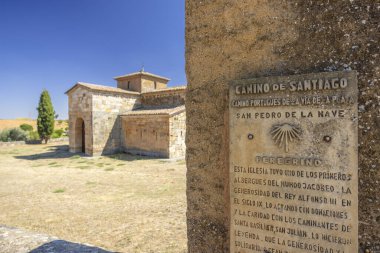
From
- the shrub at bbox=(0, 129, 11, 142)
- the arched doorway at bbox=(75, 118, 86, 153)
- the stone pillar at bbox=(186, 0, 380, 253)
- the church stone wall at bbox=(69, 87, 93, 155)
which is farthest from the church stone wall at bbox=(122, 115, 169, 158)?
the shrub at bbox=(0, 129, 11, 142)

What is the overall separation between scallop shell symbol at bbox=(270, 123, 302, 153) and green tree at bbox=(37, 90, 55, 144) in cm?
2894

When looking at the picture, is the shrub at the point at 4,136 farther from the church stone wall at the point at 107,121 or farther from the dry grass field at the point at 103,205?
the dry grass field at the point at 103,205

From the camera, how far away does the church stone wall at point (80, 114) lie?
17922 mm

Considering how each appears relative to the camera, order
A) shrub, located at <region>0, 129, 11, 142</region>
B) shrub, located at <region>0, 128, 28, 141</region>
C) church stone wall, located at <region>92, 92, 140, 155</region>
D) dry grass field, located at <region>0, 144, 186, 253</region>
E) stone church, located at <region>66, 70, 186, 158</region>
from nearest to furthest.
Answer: dry grass field, located at <region>0, 144, 186, 253</region> → stone church, located at <region>66, 70, 186, 158</region> → church stone wall, located at <region>92, 92, 140, 155</region> → shrub, located at <region>0, 129, 11, 142</region> → shrub, located at <region>0, 128, 28, 141</region>

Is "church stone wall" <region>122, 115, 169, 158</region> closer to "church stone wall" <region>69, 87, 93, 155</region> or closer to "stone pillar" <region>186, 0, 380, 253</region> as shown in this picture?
"church stone wall" <region>69, 87, 93, 155</region>

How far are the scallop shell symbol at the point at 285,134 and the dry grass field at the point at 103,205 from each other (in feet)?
11.0

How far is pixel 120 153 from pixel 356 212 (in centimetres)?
1869

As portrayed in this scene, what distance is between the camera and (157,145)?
1683 centimetres

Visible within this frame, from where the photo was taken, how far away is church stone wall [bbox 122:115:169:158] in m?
16.4

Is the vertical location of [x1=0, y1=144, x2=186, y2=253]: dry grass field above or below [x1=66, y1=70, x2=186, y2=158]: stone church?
below

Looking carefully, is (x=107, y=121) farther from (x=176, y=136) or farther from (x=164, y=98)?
(x=176, y=136)

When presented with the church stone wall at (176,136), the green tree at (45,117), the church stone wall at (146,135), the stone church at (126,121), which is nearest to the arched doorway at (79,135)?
the stone church at (126,121)

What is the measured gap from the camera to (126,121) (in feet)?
62.1

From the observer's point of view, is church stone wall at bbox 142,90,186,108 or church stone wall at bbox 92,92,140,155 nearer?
church stone wall at bbox 92,92,140,155
